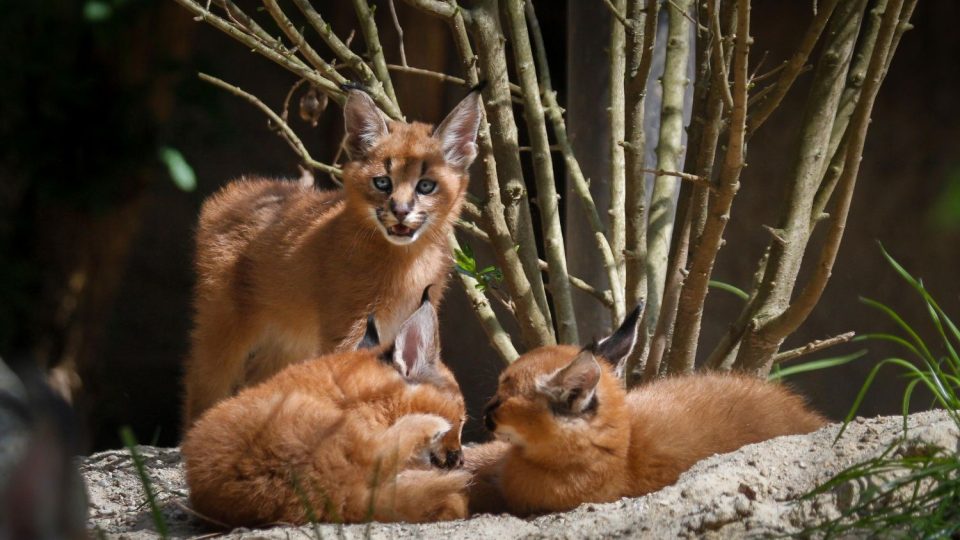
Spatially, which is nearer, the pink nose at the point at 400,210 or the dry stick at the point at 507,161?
the dry stick at the point at 507,161

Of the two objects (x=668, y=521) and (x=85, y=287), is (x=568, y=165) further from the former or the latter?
(x=85, y=287)

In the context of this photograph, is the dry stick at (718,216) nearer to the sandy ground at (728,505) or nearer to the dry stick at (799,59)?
the dry stick at (799,59)

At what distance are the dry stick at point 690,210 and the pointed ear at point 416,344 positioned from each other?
1.35 meters

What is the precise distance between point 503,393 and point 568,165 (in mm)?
2099

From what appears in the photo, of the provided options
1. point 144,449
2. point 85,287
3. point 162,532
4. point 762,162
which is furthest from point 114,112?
point 762,162

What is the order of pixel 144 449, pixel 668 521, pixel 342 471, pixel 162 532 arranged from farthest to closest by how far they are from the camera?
1. pixel 144 449
2. pixel 342 471
3. pixel 668 521
4. pixel 162 532

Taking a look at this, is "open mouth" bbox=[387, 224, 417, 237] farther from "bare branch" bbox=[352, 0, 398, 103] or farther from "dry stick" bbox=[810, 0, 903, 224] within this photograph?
"dry stick" bbox=[810, 0, 903, 224]

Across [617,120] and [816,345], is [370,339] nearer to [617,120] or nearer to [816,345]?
[617,120]

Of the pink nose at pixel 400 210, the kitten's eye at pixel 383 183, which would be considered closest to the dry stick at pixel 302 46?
the kitten's eye at pixel 383 183

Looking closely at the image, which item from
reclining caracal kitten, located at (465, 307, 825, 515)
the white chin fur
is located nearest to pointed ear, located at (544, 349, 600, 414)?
reclining caracal kitten, located at (465, 307, 825, 515)

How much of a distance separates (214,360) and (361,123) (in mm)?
1966

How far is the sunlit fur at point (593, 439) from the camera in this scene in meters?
4.77

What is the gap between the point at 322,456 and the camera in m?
4.61

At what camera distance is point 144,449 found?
23.2ft
